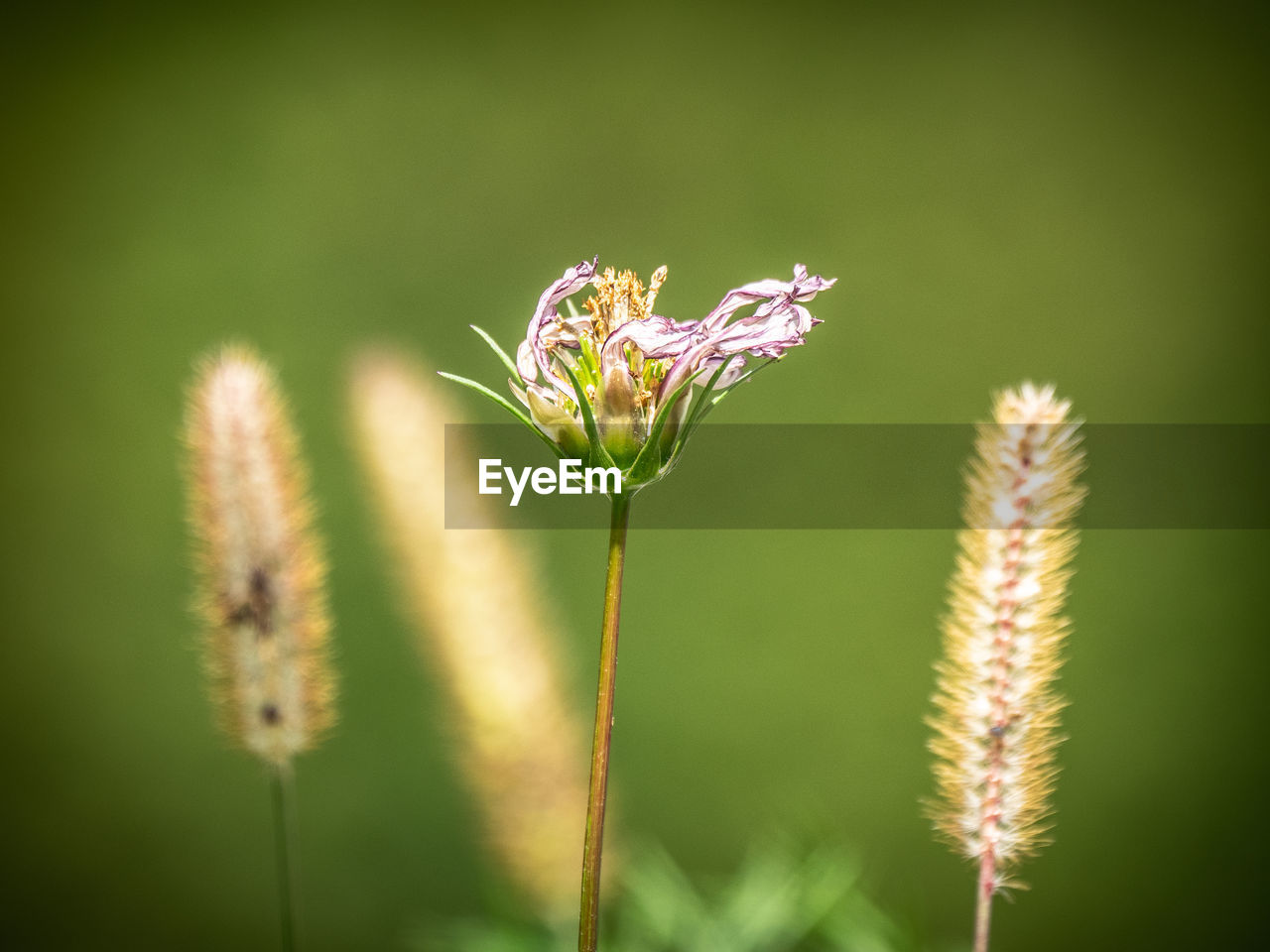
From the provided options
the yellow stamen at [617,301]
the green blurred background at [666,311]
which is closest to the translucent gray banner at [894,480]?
the green blurred background at [666,311]

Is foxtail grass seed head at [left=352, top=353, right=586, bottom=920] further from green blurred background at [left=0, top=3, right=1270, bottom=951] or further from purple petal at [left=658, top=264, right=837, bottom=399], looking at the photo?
green blurred background at [left=0, top=3, right=1270, bottom=951]

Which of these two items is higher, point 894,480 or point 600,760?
point 600,760

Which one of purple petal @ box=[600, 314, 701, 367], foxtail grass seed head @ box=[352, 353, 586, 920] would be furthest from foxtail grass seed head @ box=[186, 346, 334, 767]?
purple petal @ box=[600, 314, 701, 367]

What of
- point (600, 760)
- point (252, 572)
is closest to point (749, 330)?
point (600, 760)

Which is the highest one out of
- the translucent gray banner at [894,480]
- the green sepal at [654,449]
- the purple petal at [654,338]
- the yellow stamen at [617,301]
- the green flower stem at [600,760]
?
the yellow stamen at [617,301]

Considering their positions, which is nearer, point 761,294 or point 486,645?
point 761,294

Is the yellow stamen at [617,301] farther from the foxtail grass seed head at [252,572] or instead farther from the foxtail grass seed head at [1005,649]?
the foxtail grass seed head at [252,572]

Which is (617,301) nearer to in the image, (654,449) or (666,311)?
(654,449)
